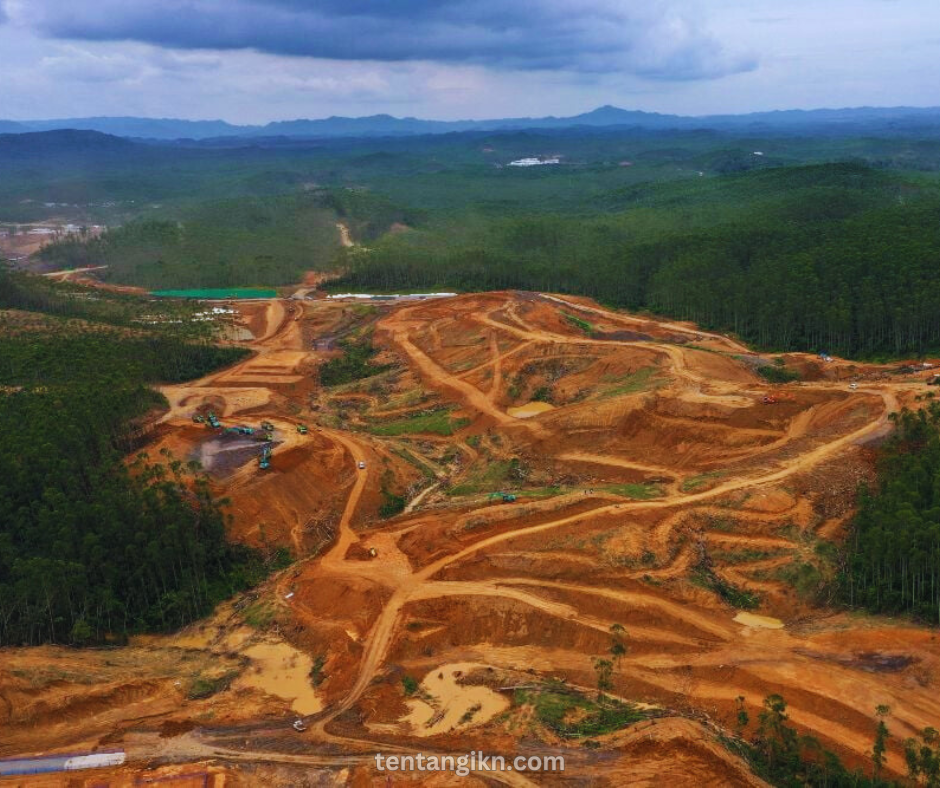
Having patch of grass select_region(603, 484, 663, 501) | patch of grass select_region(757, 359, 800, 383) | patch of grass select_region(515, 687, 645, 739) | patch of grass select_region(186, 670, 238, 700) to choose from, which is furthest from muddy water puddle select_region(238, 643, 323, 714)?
patch of grass select_region(757, 359, 800, 383)

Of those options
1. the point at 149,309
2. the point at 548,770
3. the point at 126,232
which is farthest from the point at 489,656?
the point at 126,232

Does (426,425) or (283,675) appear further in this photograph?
(426,425)

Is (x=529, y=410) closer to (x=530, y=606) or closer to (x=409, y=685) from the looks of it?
(x=530, y=606)

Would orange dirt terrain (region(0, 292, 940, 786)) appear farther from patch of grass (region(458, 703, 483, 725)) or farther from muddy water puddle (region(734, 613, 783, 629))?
muddy water puddle (region(734, 613, 783, 629))

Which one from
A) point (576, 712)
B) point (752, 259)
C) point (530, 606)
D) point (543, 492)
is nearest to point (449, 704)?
point (576, 712)

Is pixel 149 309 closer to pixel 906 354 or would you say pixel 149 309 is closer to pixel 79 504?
pixel 79 504

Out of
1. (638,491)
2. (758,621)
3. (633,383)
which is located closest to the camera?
(758,621)

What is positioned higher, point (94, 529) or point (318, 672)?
point (94, 529)
